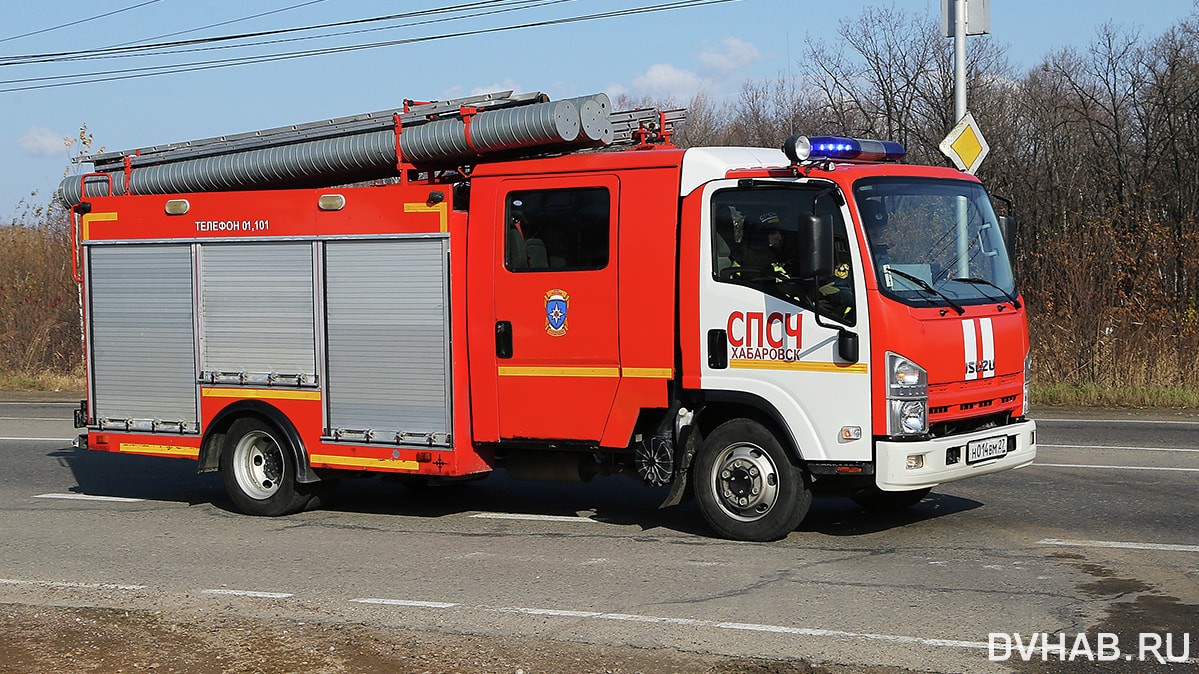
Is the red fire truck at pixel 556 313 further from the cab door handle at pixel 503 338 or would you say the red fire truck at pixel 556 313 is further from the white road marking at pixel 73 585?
the white road marking at pixel 73 585

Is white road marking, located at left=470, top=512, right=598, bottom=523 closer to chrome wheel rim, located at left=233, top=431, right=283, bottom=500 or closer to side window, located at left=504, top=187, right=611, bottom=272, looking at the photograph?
chrome wheel rim, located at left=233, top=431, right=283, bottom=500

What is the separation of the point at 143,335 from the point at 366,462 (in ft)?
8.14

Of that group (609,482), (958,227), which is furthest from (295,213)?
(958,227)

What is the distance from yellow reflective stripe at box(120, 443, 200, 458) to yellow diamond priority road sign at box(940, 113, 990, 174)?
8880 millimetres

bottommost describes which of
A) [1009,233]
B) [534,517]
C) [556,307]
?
[534,517]

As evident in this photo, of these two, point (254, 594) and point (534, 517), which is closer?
point (254, 594)

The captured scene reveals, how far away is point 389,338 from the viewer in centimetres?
952

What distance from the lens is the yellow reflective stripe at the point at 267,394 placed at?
9898 millimetres

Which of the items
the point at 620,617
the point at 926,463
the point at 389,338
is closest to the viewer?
the point at 620,617

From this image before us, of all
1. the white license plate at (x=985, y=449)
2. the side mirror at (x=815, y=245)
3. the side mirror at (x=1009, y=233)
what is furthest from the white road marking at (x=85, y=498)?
the side mirror at (x=1009, y=233)

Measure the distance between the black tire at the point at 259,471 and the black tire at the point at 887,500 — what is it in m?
4.42

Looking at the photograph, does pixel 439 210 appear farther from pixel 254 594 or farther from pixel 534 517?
pixel 254 594

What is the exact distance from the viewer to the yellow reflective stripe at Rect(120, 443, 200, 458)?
1041cm

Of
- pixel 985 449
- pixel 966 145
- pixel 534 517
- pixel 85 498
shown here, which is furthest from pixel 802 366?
pixel 966 145
